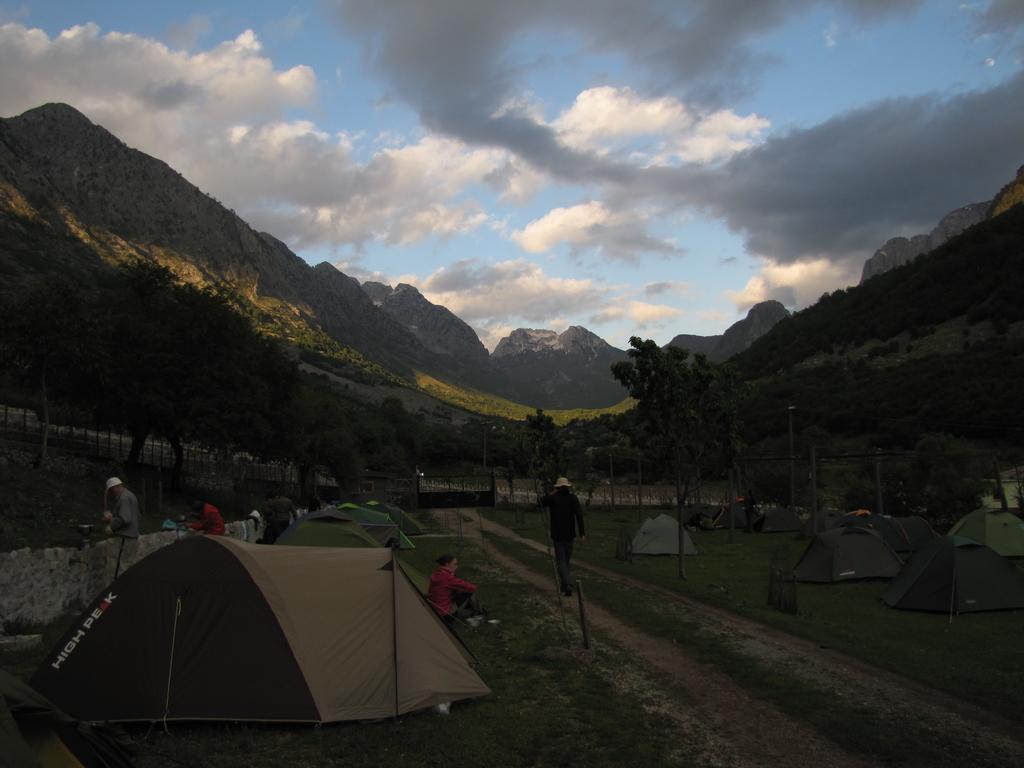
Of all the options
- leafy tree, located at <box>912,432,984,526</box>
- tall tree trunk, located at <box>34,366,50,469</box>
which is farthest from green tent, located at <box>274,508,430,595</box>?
leafy tree, located at <box>912,432,984,526</box>

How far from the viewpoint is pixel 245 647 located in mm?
7094

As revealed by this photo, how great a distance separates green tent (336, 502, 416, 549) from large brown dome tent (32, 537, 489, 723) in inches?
688

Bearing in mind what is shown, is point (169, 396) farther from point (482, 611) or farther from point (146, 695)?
point (146, 695)

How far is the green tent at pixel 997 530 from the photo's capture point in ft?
76.9

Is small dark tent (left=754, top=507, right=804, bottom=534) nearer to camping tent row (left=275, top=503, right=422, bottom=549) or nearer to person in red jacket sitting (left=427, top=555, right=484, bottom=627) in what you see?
camping tent row (left=275, top=503, right=422, bottom=549)

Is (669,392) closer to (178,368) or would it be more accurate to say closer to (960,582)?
(960,582)

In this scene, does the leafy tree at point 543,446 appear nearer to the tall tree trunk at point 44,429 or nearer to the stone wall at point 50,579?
the tall tree trunk at point 44,429

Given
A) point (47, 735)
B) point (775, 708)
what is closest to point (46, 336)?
point (47, 735)

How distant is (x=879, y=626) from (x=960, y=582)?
2780 mm

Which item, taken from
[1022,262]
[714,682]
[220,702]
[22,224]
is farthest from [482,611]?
[22,224]

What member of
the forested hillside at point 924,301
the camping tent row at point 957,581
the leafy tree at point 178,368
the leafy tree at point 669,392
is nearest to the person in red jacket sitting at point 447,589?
the leafy tree at point 669,392

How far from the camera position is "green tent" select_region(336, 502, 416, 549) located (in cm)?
2577

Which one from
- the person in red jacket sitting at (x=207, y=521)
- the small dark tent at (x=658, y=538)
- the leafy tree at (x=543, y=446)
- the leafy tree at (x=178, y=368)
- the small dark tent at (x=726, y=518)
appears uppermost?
the leafy tree at (x=178, y=368)

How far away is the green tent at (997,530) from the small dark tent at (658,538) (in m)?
8.94
